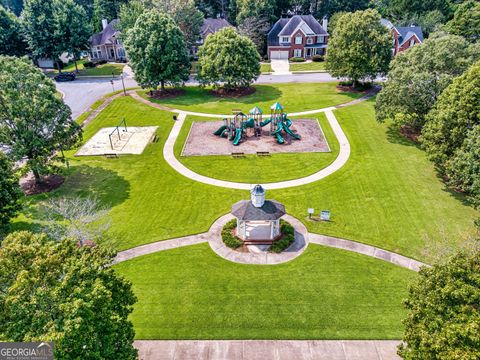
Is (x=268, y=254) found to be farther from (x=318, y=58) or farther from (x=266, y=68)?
(x=318, y=58)

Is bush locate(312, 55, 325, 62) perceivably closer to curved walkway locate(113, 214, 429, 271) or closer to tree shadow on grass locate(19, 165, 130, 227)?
tree shadow on grass locate(19, 165, 130, 227)

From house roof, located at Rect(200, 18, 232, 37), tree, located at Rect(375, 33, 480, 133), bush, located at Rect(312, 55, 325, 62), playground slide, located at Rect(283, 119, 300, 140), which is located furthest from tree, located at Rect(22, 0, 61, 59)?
tree, located at Rect(375, 33, 480, 133)

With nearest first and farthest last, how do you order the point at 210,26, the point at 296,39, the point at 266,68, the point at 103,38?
the point at 266,68 → the point at 296,39 → the point at 103,38 → the point at 210,26

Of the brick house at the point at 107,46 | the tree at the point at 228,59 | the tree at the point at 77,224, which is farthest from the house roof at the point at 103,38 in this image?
the tree at the point at 77,224

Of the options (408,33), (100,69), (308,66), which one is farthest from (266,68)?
(100,69)

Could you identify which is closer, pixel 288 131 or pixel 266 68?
pixel 288 131

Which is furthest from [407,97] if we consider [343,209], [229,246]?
[229,246]

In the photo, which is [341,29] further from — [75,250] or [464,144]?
[75,250]
